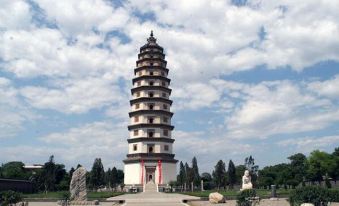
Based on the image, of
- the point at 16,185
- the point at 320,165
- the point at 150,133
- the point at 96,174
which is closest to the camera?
the point at 16,185

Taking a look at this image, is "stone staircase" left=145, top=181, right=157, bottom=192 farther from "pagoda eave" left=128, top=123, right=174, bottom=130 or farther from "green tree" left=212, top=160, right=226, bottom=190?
"green tree" left=212, top=160, right=226, bottom=190

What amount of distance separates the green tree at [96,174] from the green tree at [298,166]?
30473 millimetres

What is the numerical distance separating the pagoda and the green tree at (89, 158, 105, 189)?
432 inches

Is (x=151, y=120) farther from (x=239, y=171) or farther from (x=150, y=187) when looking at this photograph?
(x=239, y=171)

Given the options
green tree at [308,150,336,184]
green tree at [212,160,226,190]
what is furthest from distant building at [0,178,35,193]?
green tree at [308,150,336,184]

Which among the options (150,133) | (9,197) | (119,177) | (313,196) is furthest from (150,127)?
(313,196)

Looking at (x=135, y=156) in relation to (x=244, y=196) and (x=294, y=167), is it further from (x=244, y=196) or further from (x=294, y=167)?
(x=244, y=196)

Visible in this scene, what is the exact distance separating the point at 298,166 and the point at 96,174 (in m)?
32.5

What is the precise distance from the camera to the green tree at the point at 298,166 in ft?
201

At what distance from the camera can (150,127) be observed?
5569 cm

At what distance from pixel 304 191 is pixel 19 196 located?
486 inches

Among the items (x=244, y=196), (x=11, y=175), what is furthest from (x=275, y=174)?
(x=244, y=196)

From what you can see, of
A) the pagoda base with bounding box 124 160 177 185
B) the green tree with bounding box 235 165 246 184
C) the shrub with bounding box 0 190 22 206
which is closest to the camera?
the shrub with bounding box 0 190 22 206

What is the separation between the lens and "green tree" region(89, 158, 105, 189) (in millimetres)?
65312
